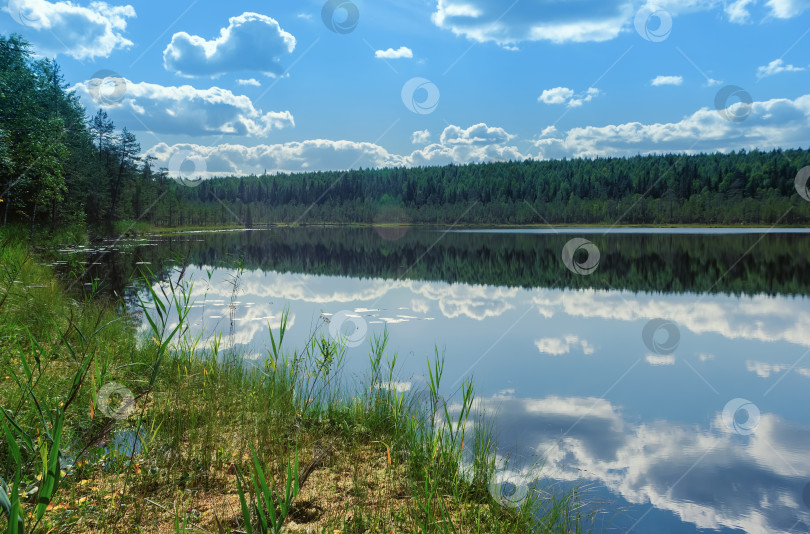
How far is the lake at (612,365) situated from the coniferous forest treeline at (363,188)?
14976 mm

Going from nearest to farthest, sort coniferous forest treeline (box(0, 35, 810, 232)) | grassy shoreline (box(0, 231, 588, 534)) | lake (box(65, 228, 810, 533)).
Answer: grassy shoreline (box(0, 231, 588, 534)) < lake (box(65, 228, 810, 533)) < coniferous forest treeline (box(0, 35, 810, 232))

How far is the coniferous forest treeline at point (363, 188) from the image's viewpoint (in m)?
31.5

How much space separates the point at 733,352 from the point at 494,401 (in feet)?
24.8

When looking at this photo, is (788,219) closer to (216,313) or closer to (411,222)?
(411,222)

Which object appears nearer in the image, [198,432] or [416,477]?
[416,477]

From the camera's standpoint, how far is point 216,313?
45.2 ft

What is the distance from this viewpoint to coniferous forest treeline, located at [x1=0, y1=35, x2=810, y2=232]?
31500 millimetres

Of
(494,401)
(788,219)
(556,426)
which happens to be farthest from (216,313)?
(788,219)

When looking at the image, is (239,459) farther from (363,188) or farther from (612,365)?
(363,188)

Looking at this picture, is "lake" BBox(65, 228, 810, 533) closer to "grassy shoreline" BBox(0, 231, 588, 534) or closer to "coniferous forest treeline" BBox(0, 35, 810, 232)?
"grassy shoreline" BBox(0, 231, 588, 534)

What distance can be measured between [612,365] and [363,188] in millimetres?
153312

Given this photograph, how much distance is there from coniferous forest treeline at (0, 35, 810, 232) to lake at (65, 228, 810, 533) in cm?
1498

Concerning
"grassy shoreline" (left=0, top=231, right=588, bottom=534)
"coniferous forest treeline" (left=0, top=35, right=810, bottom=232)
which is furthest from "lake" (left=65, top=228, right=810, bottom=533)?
"coniferous forest treeline" (left=0, top=35, right=810, bottom=232)

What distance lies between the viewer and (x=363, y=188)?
161000 millimetres
